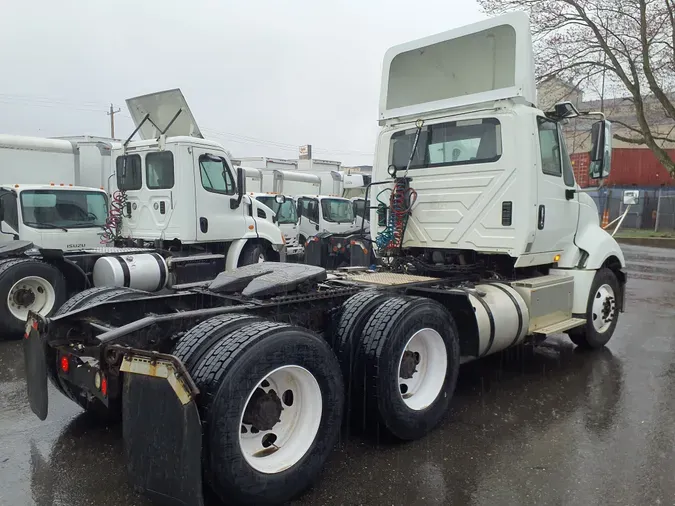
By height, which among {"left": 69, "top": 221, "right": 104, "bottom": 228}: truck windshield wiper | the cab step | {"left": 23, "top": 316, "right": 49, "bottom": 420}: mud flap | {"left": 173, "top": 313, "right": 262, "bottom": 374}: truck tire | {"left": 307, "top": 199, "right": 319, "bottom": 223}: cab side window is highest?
{"left": 307, "top": 199, "right": 319, "bottom": 223}: cab side window

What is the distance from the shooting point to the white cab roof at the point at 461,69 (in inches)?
216

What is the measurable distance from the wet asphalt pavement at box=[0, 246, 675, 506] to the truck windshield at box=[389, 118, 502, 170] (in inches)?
90.1

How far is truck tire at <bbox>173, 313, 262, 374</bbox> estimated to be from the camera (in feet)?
9.81

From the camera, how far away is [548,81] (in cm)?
2147

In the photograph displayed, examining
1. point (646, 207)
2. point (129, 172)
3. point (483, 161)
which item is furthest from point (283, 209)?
point (646, 207)

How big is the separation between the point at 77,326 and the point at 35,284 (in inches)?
157

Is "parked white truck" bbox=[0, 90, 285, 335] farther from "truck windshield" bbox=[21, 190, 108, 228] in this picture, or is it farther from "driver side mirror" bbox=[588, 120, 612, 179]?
"driver side mirror" bbox=[588, 120, 612, 179]

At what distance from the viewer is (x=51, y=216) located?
28.7 ft

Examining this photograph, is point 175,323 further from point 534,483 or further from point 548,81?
point 548,81

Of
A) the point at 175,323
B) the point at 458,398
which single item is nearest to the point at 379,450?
the point at 458,398

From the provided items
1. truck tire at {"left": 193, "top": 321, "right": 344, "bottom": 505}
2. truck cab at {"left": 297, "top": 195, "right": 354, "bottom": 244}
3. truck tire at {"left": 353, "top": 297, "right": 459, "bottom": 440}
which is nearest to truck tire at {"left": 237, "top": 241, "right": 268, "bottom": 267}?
truck cab at {"left": 297, "top": 195, "right": 354, "bottom": 244}

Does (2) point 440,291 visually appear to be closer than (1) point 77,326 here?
No

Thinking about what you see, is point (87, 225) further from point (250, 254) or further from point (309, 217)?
point (309, 217)

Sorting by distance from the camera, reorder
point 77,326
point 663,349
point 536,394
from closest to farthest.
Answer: point 77,326 → point 536,394 → point 663,349
